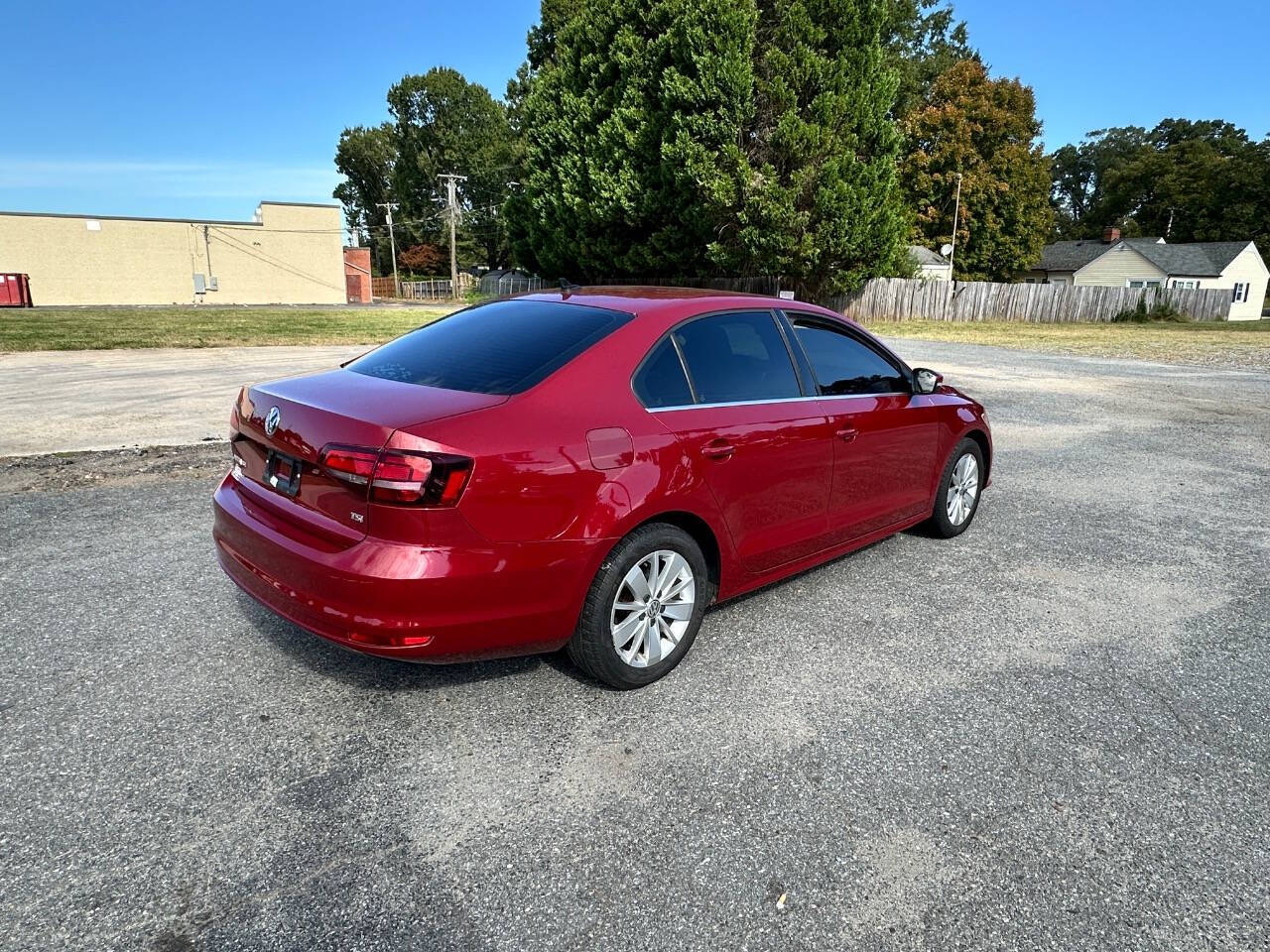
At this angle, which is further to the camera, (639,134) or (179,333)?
(639,134)

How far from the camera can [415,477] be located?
2.56 metres

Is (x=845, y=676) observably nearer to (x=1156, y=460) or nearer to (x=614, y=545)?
(x=614, y=545)

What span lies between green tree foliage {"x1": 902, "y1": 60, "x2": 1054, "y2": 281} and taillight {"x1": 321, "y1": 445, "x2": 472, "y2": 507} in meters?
49.9

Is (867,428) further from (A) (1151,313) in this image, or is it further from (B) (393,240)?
(B) (393,240)

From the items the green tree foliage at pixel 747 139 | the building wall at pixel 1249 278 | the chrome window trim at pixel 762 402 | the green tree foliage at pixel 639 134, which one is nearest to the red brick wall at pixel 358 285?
the green tree foliage at pixel 639 134

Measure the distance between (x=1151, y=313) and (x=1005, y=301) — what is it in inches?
283

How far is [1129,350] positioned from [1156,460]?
15612 mm

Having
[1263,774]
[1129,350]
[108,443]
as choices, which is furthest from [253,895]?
[1129,350]

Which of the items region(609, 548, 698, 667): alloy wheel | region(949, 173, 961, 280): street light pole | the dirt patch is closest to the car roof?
region(609, 548, 698, 667): alloy wheel

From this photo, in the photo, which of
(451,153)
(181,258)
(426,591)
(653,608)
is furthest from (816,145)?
(451,153)

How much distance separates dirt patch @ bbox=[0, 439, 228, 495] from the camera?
19.7 ft

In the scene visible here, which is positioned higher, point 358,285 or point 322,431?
point 358,285

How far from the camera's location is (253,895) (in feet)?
6.93

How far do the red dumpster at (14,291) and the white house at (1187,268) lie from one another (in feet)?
219
